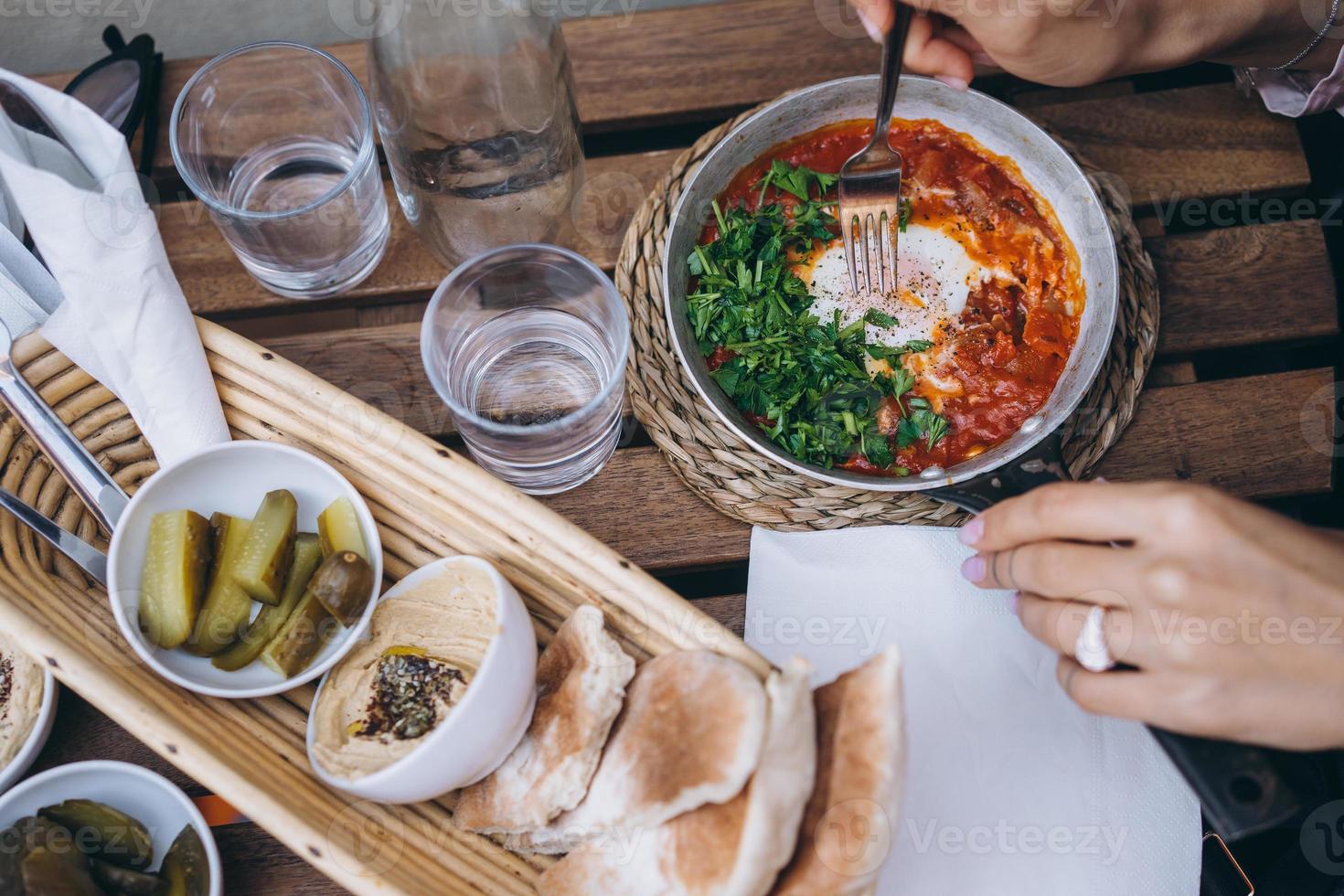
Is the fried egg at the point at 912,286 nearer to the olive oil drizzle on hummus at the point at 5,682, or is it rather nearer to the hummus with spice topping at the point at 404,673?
the hummus with spice topping at the point at 404,673

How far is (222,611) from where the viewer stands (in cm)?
121

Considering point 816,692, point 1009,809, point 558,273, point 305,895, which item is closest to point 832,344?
point 558,273

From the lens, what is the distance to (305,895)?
1.31 metres

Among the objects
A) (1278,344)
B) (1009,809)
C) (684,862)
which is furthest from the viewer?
(1278,344)

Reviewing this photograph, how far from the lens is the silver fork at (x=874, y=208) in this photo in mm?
1396

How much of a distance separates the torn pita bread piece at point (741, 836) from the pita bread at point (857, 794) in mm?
23

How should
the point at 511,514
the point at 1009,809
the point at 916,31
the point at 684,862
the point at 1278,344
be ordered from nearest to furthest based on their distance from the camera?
the point at 684,862 → the point at 511,514 → the point at 1009,809 → the point at 916,31 → the point at 1278,344

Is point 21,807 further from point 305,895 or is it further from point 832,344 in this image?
point 832,344

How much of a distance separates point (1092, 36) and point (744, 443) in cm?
69

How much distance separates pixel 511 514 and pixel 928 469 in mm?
550

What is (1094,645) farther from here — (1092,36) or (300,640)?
(300,640)

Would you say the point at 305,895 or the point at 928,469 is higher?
the point at 928,469
